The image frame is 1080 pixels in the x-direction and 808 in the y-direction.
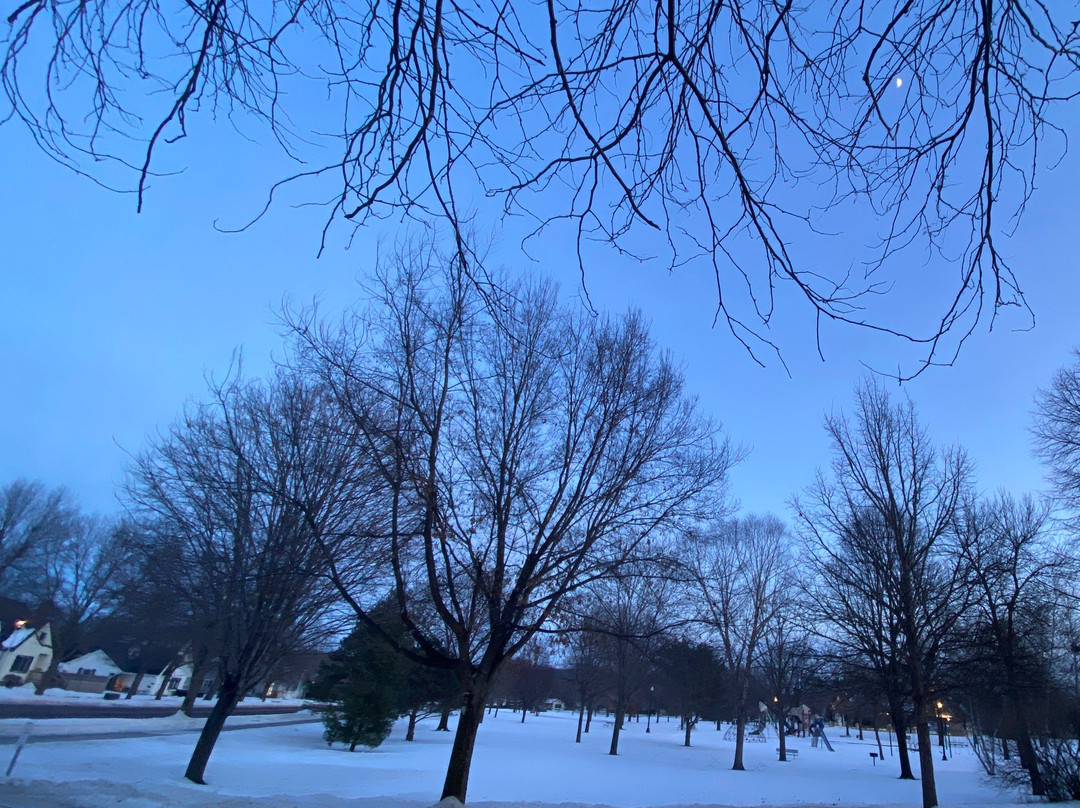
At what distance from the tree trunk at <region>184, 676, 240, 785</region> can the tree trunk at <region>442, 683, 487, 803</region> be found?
5282 millimetres

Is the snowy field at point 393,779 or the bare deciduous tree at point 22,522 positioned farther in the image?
the bare deciduous tree at point 22,522

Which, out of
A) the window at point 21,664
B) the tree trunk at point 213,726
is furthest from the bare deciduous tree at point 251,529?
the window at point 21,664

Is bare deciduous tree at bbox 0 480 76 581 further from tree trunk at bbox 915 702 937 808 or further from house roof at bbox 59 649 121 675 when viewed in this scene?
tree trunk at bbox 915 702 937 808

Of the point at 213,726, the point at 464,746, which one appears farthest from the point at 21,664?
the point at 464,746

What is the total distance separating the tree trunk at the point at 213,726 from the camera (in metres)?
11.8

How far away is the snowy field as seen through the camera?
8602mm

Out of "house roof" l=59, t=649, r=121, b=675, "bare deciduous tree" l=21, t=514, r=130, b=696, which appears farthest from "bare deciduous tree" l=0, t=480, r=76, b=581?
"house roof" l=59, t=649, r=121, b=675

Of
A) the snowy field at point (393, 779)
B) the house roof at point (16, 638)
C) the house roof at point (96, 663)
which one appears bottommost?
the snowy field at point (393, 779)

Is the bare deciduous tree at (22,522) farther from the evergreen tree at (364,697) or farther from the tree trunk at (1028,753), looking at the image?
the tree trunk at (1028,753)

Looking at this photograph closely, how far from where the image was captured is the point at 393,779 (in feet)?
53.3

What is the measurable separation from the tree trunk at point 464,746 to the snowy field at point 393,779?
0.42 metres

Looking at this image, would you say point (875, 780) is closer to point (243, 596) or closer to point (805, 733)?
point (243, 596)

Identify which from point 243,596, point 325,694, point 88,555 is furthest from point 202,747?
point 88,555

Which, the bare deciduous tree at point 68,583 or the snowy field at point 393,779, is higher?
the bare deciduous tree at point 68,583
